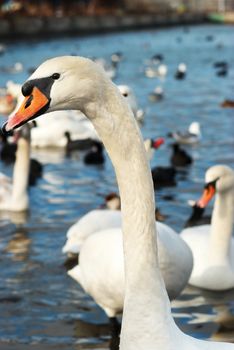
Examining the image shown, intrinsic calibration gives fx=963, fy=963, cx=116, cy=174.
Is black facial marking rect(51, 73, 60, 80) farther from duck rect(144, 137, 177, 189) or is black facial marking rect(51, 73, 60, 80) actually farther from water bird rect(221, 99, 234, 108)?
water bird rect(221, 99, 234, 108)

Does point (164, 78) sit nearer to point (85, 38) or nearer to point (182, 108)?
point (182, 108)

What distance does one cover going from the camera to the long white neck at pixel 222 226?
7484mm

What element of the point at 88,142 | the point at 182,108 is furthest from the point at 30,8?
the point at 88,142

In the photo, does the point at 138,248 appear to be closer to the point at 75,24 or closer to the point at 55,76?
the point at 55,76

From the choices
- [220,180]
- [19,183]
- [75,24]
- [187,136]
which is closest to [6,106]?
[187,136]

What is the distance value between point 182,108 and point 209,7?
12847 centimetres

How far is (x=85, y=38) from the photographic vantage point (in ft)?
241

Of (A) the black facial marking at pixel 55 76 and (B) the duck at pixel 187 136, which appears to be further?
(B) the duck at pixel 187 136

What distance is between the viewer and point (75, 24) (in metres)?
84.4

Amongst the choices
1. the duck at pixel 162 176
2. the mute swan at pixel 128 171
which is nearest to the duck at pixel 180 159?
the duck at pixel 162 176

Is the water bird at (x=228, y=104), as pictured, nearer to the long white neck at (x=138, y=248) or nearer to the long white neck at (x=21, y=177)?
the long white neck at (x=21, y=177)

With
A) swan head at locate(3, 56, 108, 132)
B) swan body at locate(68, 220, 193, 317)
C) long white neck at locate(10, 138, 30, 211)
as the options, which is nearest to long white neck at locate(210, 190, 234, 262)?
swan body at locate(68, 220, 193, 317)

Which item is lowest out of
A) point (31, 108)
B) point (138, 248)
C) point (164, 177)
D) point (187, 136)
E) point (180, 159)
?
point (187, 136)

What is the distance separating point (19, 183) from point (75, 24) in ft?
245
